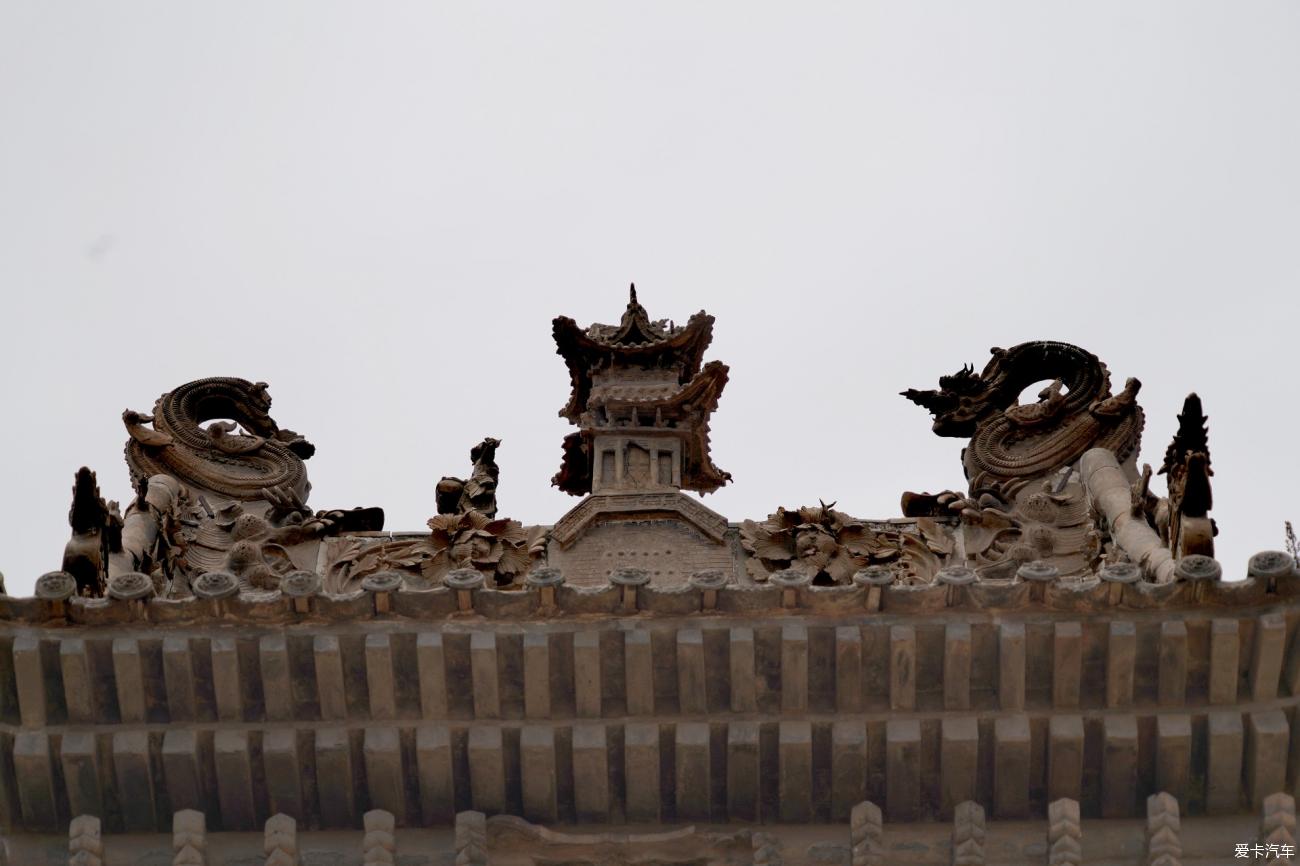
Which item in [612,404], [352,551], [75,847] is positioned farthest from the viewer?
[612,404]

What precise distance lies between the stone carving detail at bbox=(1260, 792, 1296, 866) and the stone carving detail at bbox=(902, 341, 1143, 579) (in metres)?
3.55

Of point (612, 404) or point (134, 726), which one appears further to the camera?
point (612, 404)

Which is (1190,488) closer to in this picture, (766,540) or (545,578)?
(766,540)

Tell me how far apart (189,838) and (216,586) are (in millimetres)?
2130

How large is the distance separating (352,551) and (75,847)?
16.1 ft

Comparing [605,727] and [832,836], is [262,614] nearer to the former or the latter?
[605,727]

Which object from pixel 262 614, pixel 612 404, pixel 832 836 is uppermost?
pixel 612 404

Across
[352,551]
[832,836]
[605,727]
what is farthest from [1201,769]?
[352,551]

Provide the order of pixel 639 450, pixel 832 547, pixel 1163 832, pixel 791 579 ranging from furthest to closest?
1. pixel 639 450
2. pixel 832 547
3. pixel 791 579
4. pixel 1163 832

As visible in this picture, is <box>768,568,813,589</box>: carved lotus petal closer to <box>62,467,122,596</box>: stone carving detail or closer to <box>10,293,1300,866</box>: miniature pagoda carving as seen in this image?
<box>10,293,1300,866</box>: miniature pagoda carving

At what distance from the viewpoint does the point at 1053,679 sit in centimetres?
2534

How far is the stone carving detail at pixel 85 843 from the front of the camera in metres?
24.9

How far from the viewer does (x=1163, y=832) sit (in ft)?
81.6

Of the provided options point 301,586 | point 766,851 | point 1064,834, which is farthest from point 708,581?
point 1064,834
